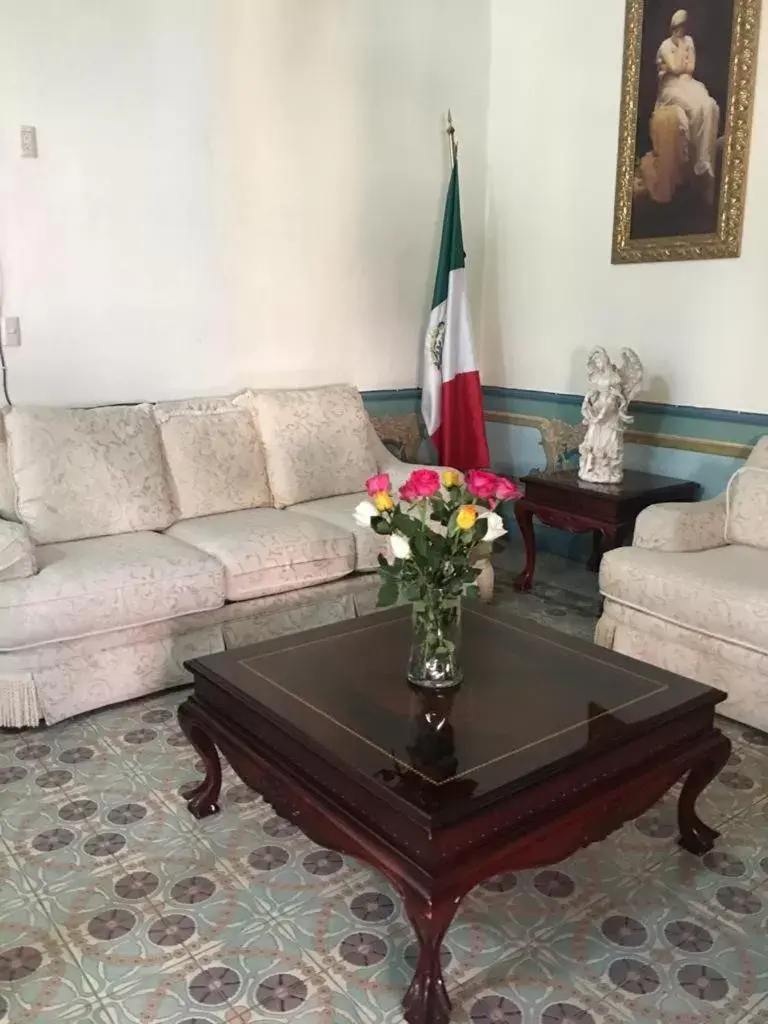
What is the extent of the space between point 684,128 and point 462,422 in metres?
1.57

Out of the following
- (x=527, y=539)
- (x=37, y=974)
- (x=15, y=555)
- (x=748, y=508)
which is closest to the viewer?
(x=37, y=974)

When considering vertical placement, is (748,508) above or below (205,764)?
above

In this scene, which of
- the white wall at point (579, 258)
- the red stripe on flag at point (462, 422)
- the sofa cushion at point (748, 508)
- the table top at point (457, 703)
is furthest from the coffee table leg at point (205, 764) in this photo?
the white wall at point (579, 258)

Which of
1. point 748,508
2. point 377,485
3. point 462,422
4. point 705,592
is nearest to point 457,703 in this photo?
point 377,485

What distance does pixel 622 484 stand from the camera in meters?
3.51

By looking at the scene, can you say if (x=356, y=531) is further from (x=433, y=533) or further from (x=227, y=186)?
(x=227, y=186)

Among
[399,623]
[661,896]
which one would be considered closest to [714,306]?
[399,623]

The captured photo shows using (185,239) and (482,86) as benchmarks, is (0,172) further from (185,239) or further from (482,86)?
(482,86)

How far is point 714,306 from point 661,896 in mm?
2422

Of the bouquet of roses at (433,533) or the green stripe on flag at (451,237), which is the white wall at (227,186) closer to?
the green stripe on flag at (451,237)

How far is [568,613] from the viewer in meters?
3.52

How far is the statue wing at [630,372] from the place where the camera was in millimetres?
3535

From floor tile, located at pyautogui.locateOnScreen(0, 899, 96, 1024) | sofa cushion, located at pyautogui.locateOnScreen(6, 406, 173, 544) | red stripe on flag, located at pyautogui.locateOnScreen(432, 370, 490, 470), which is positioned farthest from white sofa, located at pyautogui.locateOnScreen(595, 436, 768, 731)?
floor tile, located at pyautogui.locateOnScreen(0, 899, 96, 1024)

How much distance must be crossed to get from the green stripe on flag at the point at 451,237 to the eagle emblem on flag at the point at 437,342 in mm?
197
